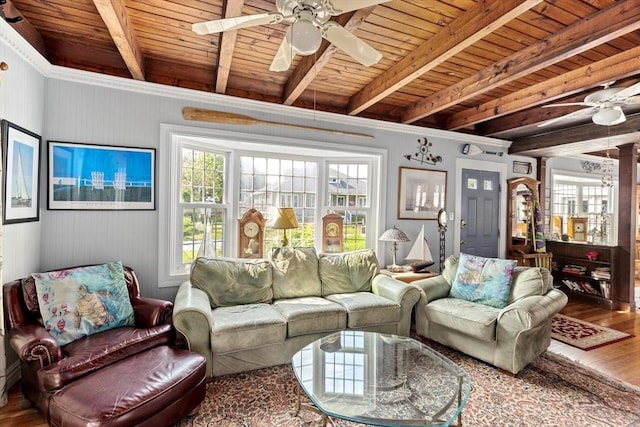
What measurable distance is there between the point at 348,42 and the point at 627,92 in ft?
7.47

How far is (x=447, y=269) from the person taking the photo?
3.56 meters

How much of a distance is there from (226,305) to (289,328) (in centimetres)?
65

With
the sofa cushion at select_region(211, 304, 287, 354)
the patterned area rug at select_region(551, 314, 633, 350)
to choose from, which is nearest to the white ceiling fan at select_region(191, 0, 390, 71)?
the sofa cushion at select_region(211, 304, 287, 354)

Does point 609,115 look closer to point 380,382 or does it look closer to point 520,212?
point 520,212

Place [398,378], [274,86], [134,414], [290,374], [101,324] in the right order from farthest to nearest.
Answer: [274,86] → [290,374] → [101,324] → [398,378] → [134,414]

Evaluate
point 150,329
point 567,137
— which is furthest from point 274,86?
point 567,137

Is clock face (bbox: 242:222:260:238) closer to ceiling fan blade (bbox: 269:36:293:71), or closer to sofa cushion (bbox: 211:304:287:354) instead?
sofa cushion (bbox: 211:304:287:354)

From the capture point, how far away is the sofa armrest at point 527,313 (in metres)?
2.50

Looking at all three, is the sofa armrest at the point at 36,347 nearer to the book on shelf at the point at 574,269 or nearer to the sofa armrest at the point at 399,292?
the sofa armrest at the point at 399,292

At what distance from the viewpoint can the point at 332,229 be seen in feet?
13.3

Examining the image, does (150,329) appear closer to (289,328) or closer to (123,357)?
(123,357)

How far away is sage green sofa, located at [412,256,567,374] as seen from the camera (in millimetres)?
2541

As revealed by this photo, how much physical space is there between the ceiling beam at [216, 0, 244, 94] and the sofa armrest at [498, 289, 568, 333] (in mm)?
2862

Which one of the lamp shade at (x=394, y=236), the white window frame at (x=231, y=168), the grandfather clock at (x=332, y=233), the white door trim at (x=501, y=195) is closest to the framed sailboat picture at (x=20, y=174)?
the white window frame at (x=231, y=168)
